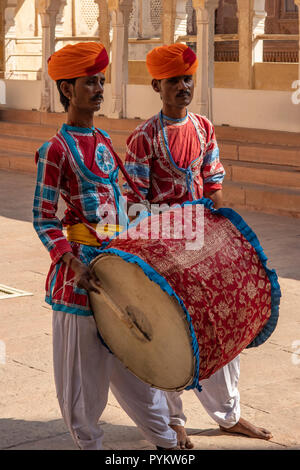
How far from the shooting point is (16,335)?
493 centimetres

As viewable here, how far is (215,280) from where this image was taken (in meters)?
2.96

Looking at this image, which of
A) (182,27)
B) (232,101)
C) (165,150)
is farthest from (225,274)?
(182,27)

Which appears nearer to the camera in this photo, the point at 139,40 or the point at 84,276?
the point at 84,276

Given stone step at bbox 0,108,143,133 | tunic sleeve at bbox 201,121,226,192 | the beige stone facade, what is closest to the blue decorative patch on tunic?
tunic sleeve at bbox 201,121,226,192

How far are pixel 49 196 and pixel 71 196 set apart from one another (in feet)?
0.27

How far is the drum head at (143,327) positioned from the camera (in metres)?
2.89

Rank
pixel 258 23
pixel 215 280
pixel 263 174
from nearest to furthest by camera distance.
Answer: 1. pixel 215 280
2. pixel 263 174
3. pixel 258 23

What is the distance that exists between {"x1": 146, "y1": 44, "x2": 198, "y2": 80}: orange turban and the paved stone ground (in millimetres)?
1427

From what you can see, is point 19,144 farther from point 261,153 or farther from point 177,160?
point 177,160

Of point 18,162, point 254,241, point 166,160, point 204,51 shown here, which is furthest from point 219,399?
point 18,162

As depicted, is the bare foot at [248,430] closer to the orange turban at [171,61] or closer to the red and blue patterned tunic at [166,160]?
the red and blue patterned tunic at [166,160]

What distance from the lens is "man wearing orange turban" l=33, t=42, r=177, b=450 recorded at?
3.11 m

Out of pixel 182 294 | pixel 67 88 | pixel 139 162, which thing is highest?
pixel 67 88

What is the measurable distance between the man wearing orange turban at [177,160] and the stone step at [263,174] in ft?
19.7
